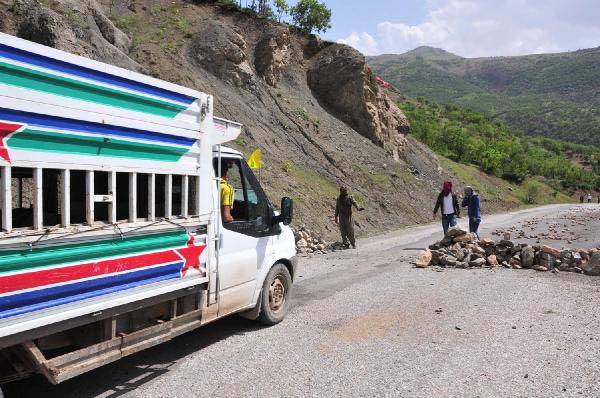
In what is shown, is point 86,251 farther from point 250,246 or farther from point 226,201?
point 250,246

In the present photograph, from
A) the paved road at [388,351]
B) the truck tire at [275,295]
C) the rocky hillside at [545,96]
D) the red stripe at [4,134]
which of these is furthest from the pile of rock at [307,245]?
the rocky hillside at [545,96]

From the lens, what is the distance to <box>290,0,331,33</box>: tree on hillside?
1759 inches

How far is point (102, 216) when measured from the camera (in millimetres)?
4320

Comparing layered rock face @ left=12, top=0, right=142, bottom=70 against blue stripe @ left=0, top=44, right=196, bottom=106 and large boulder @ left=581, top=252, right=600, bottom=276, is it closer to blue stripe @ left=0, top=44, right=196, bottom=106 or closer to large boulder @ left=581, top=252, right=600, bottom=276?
blue stripe @ left=0, top=44, right=196, bottom=106

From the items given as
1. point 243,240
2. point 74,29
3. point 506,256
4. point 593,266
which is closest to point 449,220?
point 506,256

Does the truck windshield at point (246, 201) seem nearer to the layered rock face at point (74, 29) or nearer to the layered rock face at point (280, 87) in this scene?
the layered rock face at point (280, 87)

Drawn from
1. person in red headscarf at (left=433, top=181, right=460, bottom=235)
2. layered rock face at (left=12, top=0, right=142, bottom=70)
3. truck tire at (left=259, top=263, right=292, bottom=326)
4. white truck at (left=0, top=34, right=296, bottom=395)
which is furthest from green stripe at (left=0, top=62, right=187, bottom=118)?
layered rock face at (left=12, top=0, right=142, bottom=70)

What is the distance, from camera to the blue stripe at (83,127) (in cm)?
359

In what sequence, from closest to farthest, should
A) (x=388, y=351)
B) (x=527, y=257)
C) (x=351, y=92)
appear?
(x=388, y=351) < (x=527, y=257) < (x=351, y=92)

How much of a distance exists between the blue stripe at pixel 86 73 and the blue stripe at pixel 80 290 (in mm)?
1736

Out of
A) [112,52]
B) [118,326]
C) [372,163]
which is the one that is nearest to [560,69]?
[372,163]

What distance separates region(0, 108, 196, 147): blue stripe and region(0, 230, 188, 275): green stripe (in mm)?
948

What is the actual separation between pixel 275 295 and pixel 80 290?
3.19 meters

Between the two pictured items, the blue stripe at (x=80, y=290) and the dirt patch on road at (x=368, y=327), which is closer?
the blue stripe at (x=80, y=290)
